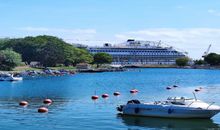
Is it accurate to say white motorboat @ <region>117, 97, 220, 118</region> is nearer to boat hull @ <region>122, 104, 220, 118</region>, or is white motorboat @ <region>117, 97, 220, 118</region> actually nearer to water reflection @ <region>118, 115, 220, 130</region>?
boat hull @ <region>122, 104, 220, 118</region>

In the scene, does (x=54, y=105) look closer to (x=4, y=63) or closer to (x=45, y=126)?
(x=45, y=126)

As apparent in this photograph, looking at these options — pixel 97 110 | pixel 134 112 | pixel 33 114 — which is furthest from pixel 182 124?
pixel 33 114

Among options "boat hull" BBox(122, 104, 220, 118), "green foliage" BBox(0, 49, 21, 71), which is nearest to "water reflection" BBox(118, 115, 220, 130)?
"boat hull" BBox(122, 104, 220, 118)

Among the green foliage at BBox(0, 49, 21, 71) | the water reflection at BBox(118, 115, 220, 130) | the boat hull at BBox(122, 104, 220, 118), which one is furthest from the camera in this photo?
the green foliage at BBox(0, 49, 21, 71)

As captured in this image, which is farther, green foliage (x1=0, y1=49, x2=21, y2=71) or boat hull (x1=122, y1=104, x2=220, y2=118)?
green foliage (x1=0, y1=49, x2=21, y2=71)

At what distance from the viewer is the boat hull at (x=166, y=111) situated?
152 feet

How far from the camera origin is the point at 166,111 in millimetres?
47438

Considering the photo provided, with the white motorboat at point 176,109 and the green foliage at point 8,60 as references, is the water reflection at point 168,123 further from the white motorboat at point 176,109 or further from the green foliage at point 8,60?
the green foliage at point 8,60

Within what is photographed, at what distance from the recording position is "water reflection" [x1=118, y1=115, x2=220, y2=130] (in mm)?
43594

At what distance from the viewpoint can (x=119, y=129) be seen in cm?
4209

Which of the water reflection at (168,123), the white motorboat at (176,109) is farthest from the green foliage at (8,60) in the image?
the water reflection at (168,123)

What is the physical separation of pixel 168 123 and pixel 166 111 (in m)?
2.26

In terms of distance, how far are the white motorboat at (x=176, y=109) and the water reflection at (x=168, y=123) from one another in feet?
1.77

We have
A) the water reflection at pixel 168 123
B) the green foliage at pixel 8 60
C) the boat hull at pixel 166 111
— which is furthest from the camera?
the green foliage at pixel 8 60
